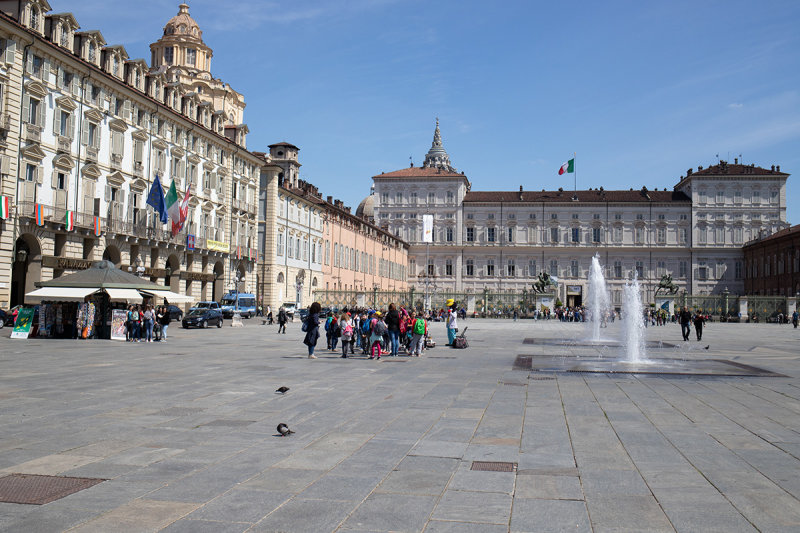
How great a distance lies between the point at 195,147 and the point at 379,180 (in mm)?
55815

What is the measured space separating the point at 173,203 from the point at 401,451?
37.1m

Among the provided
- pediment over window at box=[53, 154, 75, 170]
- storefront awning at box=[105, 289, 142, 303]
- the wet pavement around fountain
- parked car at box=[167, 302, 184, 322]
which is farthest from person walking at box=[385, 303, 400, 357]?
parked car at box=[167, 302, 184, 322]

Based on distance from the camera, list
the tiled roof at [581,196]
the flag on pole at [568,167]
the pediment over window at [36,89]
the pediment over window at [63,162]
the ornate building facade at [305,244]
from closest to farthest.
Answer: the pediment over window at [36,89], the pediment over window at [63,162], the ornate building facade at [305,244], the flag on pole at [568,167], the tiled roof at [581,196]

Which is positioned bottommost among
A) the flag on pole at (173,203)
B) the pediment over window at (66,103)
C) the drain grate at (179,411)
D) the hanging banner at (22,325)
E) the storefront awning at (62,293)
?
A: the drain grate at (179,411)

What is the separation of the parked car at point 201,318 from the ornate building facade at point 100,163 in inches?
240

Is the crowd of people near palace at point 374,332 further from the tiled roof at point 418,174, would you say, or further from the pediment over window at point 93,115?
the tiled roof at point 418,174

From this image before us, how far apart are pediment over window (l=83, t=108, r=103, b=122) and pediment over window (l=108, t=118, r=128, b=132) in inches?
43.6

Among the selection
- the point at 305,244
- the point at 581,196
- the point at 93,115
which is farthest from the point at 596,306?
the point at 581,196

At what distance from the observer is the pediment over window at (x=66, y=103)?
35.3m

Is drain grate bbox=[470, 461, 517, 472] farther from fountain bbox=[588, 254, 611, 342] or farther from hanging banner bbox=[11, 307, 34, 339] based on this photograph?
fountain bbox=[588, 254, 611, 342]

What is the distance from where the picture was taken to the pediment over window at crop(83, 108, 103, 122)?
123ft

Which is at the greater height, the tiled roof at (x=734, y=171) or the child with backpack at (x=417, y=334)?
the tiled roof at (x=734, y=171)

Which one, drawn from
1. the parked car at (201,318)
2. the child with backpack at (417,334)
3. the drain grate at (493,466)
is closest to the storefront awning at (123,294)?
the parked car at (201,318)

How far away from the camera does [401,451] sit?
7762 mm
